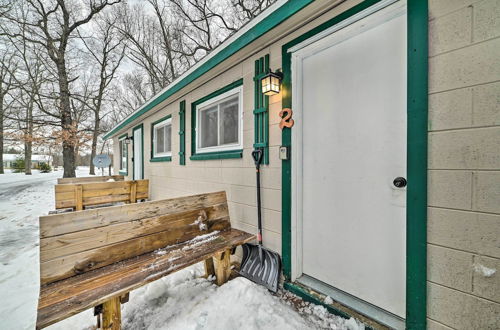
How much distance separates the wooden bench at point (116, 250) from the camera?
1.22m

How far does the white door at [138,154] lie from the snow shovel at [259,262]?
14.9ft

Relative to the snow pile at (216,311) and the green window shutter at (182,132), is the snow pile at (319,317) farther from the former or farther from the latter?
the green window shutter at (182,132)

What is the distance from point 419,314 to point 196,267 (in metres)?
2.04

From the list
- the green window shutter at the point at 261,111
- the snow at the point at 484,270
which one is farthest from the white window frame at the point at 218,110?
the snow at the point at 484,270

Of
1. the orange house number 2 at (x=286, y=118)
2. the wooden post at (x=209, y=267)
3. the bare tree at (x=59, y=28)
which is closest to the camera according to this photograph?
the orange house number 2 at (x=286, y=118)

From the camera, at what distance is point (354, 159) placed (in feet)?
5.21

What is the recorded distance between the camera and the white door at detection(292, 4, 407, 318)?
1395mm

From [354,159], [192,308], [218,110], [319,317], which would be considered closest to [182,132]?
[218,110]

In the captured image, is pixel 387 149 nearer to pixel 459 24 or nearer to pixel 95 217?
pixel 459 24

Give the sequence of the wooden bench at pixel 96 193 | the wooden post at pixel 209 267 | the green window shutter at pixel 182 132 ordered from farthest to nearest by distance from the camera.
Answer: the green window shutter at pixel 182 132, the wooden bench at pixel 96 193, the wooden post at pixel 209 267

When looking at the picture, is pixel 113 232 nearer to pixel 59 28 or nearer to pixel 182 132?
pixel 182 132

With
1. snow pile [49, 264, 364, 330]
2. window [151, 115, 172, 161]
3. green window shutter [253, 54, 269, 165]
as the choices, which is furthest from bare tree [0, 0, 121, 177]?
green window shutter [253, 54, 269, 165]

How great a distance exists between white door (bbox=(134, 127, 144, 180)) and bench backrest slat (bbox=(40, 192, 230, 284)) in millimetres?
4249

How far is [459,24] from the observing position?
109cm
